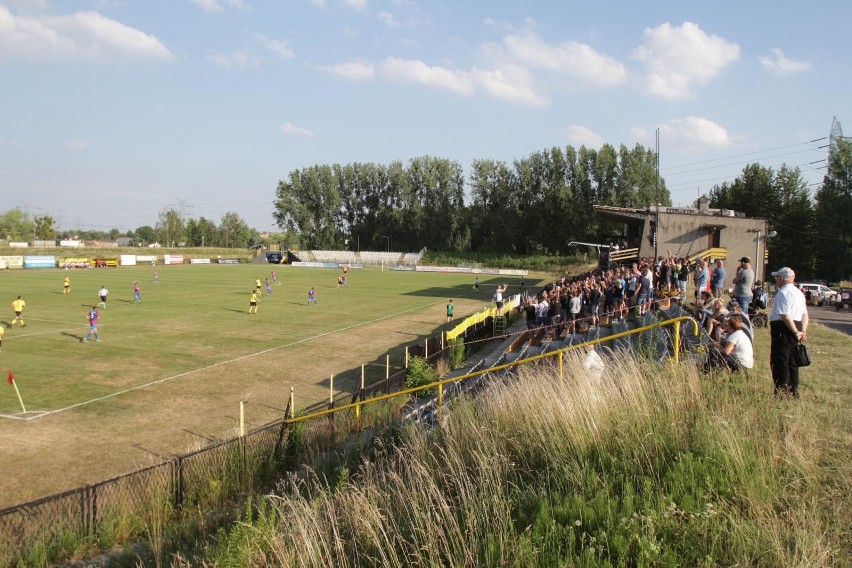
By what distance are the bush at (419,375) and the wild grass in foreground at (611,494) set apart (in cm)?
1004

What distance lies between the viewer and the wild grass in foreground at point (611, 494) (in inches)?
137

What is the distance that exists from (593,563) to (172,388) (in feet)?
57.7

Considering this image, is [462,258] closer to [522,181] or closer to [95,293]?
[522,181]

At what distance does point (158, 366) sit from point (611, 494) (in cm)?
2038

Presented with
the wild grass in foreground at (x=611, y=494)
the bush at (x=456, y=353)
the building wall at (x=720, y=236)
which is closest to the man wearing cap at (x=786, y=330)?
the wild grass in foreground at (x=611, y=494)

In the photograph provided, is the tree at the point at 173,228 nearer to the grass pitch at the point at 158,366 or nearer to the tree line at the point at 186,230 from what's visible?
the tree line at the point at 186,230

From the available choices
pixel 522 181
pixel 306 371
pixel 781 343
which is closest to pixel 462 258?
pixel 522 181

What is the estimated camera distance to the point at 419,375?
53.7 ft

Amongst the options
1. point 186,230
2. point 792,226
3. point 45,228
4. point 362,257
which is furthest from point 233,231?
point 792,226

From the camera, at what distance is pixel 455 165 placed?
113375 mm

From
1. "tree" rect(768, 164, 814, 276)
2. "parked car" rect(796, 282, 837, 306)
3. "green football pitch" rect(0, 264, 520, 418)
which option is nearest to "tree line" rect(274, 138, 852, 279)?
"tree" rect(768, 164, 814, 276)

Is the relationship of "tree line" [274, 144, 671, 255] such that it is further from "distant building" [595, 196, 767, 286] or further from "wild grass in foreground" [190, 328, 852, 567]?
"wild grass in foreground" [190, 328, 852, 567]

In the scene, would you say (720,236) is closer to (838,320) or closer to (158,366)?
(838,320)

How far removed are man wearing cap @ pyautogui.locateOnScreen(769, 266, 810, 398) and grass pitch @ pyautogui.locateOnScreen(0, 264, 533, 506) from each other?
11.9 meters
